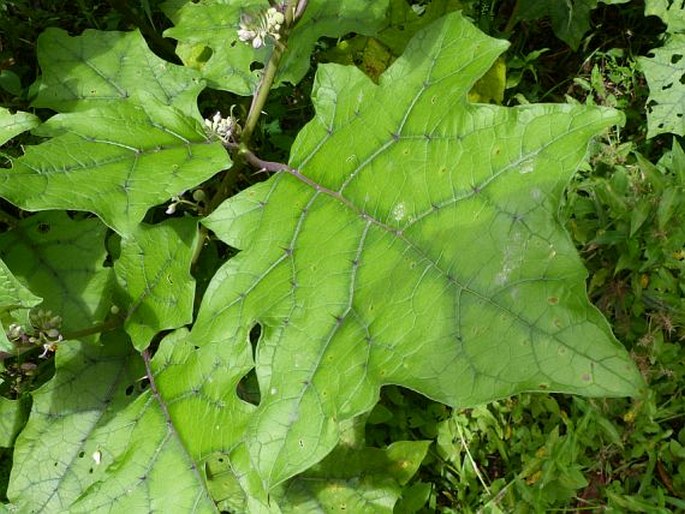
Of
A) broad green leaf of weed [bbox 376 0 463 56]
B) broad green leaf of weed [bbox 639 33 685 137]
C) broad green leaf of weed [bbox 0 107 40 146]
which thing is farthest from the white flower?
broad green leaf of weed [bbox 639 33 685 137]

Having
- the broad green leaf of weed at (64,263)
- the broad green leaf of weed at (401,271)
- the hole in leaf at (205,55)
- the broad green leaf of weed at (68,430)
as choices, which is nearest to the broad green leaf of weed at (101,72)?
the hole in leaf at (205,55)

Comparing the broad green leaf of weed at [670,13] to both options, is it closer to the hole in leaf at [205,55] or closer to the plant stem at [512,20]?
the plant stem at [512,20]

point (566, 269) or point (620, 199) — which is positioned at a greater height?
point (566, 269)

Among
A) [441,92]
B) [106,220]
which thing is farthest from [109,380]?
[441,92]

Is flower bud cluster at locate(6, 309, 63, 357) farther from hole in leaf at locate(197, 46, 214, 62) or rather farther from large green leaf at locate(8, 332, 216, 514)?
hole in leaf at locate(197, 46, 214, 62)

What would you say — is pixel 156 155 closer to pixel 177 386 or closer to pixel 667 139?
pixel 177 386
